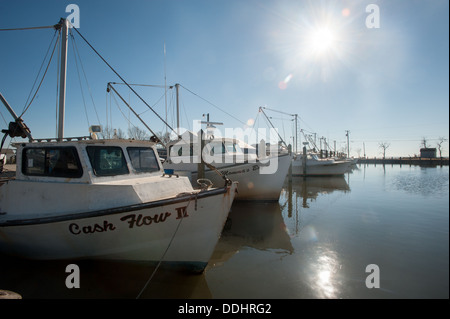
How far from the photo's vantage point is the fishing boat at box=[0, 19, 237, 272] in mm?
4320

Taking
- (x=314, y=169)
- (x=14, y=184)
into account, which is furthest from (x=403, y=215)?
(x=314, y=169)

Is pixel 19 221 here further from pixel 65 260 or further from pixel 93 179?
pixel 93 179

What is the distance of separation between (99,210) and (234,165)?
784 cm

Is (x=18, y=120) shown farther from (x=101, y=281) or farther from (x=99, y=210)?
(x=101, y=281)

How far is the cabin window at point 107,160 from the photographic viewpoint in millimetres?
4883

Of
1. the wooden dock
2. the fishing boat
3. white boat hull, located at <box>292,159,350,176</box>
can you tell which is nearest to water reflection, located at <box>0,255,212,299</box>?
the fishing boat

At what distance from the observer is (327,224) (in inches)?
348

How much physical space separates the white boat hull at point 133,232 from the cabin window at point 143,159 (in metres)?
1.67

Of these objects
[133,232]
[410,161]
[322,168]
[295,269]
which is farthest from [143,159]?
[410,161]

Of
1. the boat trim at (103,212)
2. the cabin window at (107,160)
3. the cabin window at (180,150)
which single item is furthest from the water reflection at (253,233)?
the cabin window at (180,150)

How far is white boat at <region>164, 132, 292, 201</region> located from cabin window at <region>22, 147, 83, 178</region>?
6313 mm

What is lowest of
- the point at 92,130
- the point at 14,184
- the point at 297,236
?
the point at 297,236
